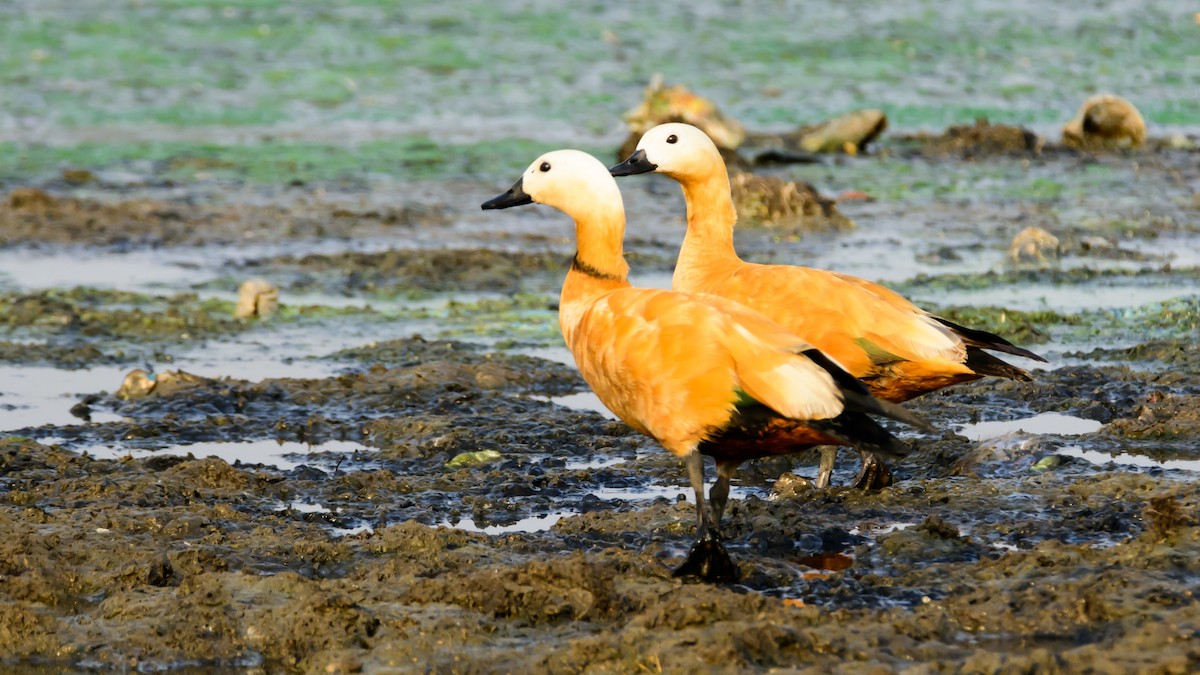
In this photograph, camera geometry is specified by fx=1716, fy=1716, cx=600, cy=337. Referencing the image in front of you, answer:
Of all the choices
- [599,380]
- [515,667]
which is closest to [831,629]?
[515,667]

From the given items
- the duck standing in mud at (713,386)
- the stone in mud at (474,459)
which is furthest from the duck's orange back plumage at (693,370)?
the stone in mud at (474,459)

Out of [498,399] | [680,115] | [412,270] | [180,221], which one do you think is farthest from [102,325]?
[680,115]

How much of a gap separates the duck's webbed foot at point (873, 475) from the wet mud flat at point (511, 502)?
140 mm

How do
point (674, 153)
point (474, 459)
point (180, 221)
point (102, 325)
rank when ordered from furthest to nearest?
point (180, 221), point (102, 325), point (674, 153), point (474, 459)

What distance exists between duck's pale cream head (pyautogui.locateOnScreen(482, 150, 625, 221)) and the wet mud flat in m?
1.08

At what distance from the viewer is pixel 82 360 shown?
889 cm

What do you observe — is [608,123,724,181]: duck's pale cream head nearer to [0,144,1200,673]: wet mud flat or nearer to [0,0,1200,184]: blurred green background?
[0,144,1200,673]: wet mud flat

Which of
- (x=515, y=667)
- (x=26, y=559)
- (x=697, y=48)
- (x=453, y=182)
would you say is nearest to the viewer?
(x=515, y=667)

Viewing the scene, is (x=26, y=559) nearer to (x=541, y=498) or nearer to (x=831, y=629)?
(x=541, y=498)

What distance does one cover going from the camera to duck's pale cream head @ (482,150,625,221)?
20.0 feet

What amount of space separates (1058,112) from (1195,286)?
8242mm

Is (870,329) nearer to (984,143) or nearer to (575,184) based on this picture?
(575,184)

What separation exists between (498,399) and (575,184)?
199 cm

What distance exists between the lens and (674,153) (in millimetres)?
7480
